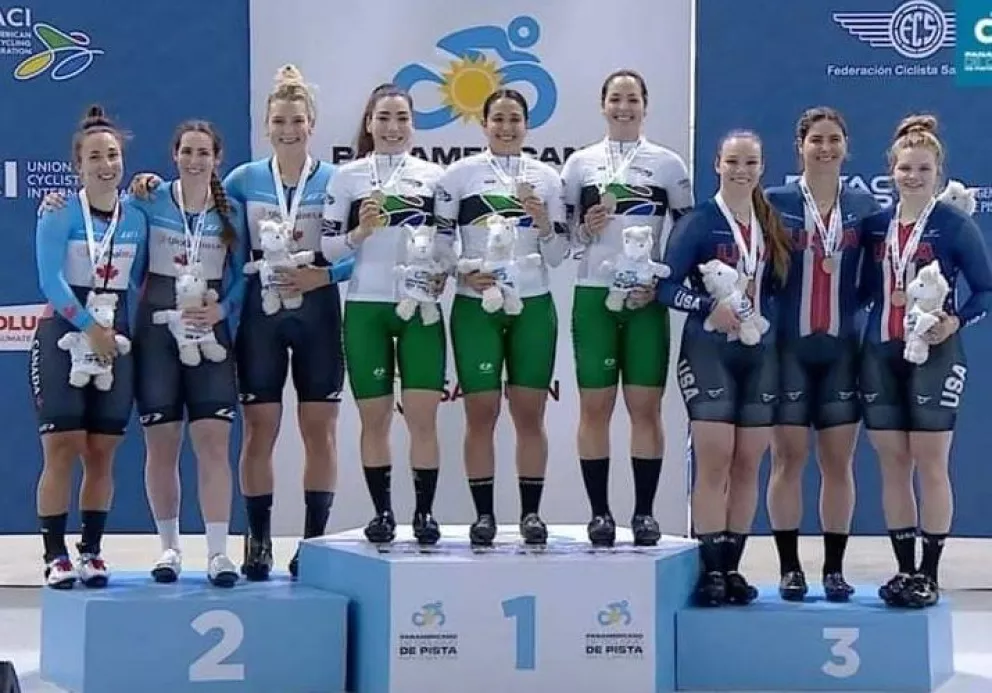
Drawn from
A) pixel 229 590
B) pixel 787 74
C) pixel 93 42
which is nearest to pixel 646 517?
pixel 229 590

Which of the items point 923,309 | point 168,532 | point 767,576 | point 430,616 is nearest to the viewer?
point 430,616

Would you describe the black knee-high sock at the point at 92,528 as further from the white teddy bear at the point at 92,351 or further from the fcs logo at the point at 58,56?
the fcs logo at the point at 58,56

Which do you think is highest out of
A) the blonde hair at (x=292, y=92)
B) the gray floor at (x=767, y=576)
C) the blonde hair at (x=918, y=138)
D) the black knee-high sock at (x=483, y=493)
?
the blonde hair at (x=292, y=92)

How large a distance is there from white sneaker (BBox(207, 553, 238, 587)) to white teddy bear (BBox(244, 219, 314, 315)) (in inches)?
28.6

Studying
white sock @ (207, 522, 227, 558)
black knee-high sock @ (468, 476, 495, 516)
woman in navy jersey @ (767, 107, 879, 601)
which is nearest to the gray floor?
white sock @ (207, 522, 227, 558)

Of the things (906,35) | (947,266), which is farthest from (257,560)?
(906,35)

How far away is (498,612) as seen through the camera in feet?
13.1

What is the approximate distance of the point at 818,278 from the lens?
13.9 ft

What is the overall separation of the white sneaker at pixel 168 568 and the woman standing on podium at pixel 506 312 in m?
0.86

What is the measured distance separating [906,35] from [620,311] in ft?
8.20

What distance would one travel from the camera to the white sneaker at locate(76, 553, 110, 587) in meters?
4.23

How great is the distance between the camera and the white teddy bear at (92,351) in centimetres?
414

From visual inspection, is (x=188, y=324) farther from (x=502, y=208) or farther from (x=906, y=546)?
(x=906, y=546)

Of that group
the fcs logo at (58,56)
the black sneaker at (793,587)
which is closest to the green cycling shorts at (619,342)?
the black sneaker at (793,587)
